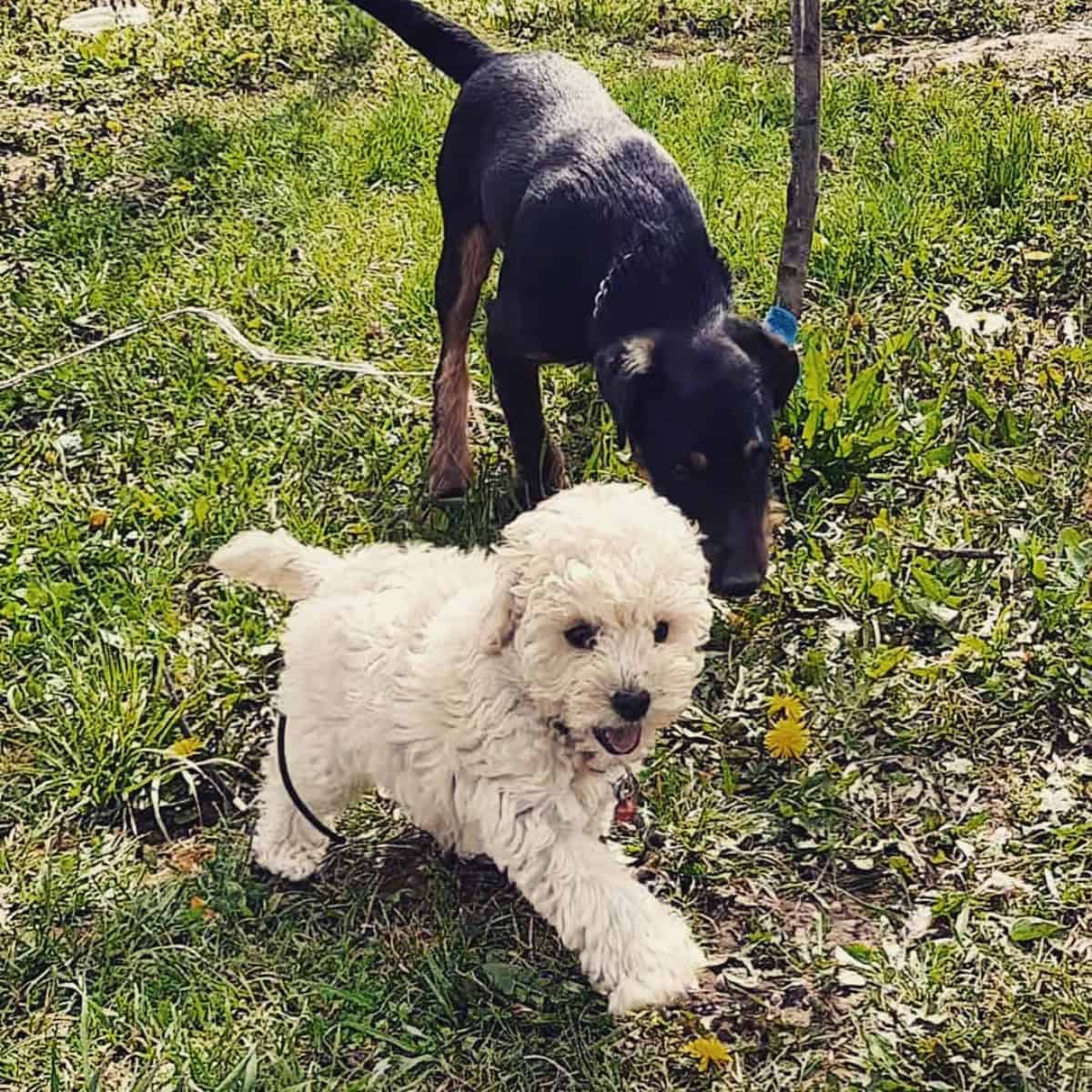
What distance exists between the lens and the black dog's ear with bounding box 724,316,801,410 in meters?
3.73

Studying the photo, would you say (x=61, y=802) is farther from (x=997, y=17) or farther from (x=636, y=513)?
(x=997, y=17)

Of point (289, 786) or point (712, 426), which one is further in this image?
point (712, 426)

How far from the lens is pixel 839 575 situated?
155 inches

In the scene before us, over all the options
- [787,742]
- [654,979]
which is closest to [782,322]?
[787,742]

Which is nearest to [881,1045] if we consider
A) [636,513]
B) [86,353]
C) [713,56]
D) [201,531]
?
[636,513]

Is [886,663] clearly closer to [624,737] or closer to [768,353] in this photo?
[768,353]

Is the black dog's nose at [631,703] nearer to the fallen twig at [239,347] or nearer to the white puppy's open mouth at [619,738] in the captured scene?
the white puppy's open mouth at [619,738]

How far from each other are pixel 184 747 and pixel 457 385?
5.27 feet

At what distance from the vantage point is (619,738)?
2576 millimetres

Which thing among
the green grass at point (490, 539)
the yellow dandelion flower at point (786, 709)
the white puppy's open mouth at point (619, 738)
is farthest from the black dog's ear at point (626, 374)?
the white puppy's open mouth at point (619, 738)

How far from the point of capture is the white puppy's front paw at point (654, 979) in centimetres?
257

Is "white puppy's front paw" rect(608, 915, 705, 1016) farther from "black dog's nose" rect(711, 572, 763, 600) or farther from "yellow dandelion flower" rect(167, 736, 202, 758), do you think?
"yellow dandelion flower" rect(167, 736, 202, 758)

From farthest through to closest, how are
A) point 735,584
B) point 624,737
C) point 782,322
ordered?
point 782,322, point 735,584, point 624,737

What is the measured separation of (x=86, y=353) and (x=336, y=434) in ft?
3.64
